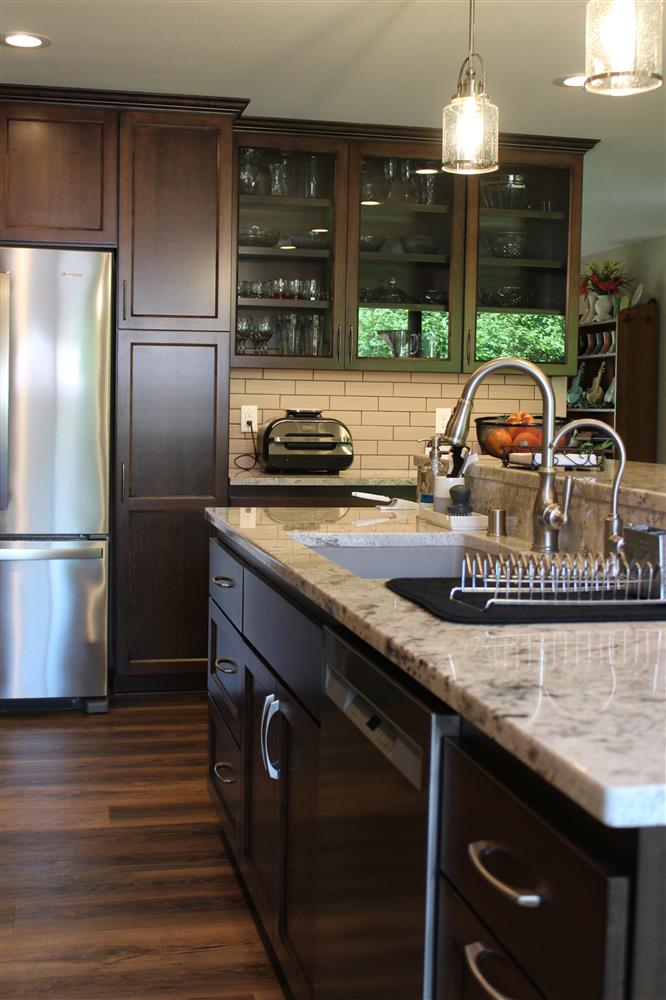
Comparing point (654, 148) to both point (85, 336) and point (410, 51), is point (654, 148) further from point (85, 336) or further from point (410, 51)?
point (85, 336)

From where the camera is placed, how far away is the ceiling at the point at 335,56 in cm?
353

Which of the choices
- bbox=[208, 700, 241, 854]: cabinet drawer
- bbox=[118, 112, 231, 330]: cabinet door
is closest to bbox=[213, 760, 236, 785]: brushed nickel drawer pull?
bbox=[208, 700, 241, 854]: cabinet drawer

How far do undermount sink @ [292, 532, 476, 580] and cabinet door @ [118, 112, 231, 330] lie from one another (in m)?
2.23

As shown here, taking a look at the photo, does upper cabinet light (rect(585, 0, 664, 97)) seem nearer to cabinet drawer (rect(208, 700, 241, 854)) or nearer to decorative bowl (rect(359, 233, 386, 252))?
cabinet drawer (rect(208, 700, 241, 854))

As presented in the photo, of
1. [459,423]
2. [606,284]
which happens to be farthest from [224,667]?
[606,284]

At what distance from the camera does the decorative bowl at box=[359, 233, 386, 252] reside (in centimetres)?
496

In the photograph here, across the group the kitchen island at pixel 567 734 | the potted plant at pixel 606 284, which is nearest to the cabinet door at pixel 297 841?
the kitchen island at pixel 567 734

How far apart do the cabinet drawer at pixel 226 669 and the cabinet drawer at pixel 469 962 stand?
1.42 metres

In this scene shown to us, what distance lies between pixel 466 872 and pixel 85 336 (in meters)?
3.55

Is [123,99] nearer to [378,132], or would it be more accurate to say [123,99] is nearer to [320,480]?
[378,132]

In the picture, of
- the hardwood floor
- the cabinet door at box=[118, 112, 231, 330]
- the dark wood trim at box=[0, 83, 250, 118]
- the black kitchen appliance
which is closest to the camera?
the hardwood floor

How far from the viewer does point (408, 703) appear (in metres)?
1.28

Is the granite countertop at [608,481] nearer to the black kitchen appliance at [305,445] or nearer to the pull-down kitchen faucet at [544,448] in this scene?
the pull-down kitchen faucet at [544,448]

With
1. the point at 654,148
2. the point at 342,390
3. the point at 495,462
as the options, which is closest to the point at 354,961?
the point at 495,462
